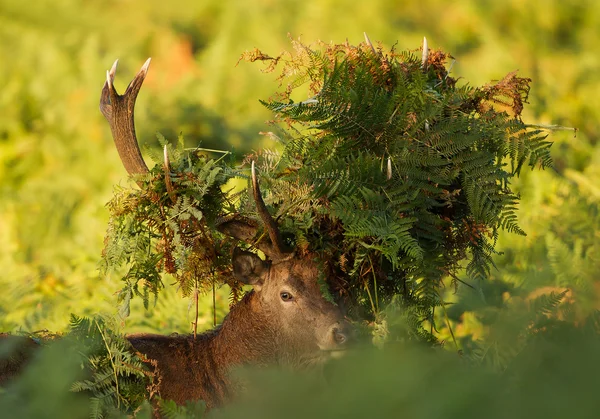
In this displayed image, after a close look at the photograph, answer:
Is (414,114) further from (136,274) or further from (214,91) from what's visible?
(214,91)

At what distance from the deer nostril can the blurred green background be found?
65.8 inches

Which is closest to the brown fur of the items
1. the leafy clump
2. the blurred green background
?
the leafy clump

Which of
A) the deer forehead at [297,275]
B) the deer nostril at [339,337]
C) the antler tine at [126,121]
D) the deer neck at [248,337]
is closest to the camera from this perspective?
the deer nostril at [339,337]

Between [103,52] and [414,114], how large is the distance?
15319mm

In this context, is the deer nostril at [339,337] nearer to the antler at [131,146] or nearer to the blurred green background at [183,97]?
the antler at [131,146]

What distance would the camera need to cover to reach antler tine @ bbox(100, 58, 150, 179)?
577 centimetres

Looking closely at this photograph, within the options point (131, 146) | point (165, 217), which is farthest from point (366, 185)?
point (131, 146)

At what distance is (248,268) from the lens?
5629 mm

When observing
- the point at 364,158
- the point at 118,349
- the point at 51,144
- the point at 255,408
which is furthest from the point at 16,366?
the point at 51,144

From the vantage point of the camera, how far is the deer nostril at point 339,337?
529 cm

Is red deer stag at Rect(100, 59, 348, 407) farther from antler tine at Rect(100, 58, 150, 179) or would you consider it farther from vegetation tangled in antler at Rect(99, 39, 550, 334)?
vegetation tangled in antler at Rect(99, 39, 550, 334)

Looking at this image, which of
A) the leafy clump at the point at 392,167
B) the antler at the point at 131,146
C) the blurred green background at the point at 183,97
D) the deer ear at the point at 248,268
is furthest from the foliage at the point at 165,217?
the blurred green background at the point at 183,97

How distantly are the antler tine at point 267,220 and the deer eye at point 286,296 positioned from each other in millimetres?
234

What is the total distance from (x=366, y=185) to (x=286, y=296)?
899 mm
